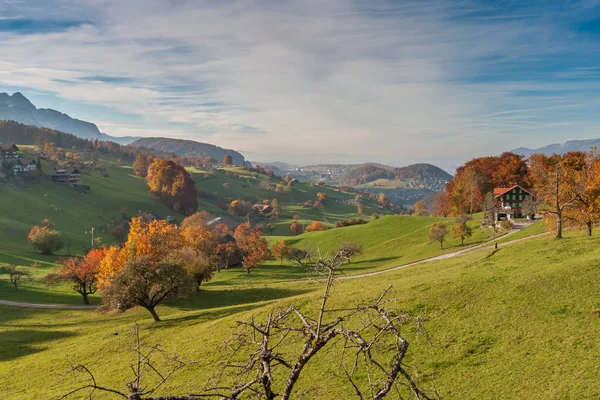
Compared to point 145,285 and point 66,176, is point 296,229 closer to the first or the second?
point 66,176

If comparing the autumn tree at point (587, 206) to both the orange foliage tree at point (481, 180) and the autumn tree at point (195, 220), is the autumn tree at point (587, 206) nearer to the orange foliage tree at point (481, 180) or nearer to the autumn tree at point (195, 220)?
the orange foliage tree at point (481, 180)

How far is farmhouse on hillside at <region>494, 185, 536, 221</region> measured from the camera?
3095 inches

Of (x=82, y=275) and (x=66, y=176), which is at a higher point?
(x=66, y=176)

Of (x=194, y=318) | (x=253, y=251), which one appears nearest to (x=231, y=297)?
(x=194, y=318)

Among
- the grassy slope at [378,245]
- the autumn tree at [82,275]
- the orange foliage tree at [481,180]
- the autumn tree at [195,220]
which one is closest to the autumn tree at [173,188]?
the autumn tree at [195,220]

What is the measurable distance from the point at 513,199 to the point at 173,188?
374 feet

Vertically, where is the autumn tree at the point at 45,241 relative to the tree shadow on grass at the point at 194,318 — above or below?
above

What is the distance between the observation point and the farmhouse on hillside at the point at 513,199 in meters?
78.6

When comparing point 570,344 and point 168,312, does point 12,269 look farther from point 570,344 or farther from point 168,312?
point 570,344

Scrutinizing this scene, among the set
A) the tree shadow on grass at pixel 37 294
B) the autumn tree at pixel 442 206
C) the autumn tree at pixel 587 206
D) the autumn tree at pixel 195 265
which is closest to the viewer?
the autumn tree at pixel 587 206

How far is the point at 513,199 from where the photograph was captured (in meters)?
81.6

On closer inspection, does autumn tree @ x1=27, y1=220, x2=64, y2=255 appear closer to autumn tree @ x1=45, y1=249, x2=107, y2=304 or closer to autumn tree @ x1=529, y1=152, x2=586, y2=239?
autumn tree @ x1=45, y1=249, x2=107, y2=304

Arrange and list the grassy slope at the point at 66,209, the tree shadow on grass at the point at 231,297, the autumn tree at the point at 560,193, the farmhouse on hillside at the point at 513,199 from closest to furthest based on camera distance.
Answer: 1. the autumn tree at the point at 560,193
2. the tree shadow on grass at the point at 231,297
3. the farmhouse on hillside at the point at 513,199
4. the grassy slope at the point at 66,209

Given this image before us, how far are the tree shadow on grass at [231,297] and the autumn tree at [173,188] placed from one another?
→ 99344 millimetres
